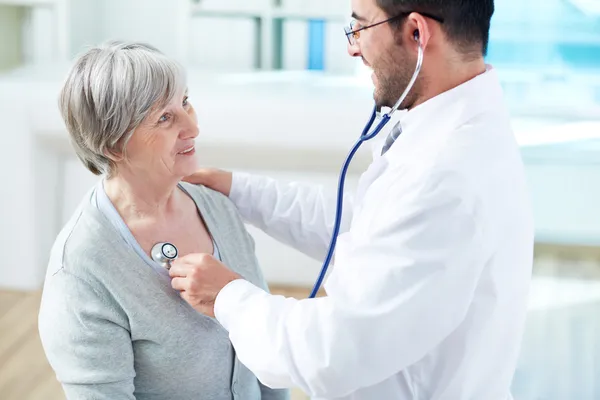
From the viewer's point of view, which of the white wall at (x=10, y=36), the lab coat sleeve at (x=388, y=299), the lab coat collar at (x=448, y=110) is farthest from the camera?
the white wall at (x=10, y=36)

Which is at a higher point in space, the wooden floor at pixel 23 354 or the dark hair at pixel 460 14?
the dark hair at pixel 460 14

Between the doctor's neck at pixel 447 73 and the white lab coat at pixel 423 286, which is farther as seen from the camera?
the doctor's neck at pixel 447 73

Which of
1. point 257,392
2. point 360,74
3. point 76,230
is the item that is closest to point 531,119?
point 360,74

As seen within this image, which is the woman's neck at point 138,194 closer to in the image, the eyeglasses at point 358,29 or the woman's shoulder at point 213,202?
the woman's shoulder at point 213,202

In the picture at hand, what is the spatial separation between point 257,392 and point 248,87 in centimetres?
191

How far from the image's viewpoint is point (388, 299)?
130 centimetres

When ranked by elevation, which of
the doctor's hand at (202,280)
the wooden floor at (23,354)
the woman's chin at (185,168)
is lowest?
the wooden floor at (23,354)

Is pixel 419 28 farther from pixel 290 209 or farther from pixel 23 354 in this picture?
pixel 23 354

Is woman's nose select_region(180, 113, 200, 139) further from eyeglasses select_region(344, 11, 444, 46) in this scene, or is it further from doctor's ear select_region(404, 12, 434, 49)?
doctor's ear select_region(404, 12, 434, 49)

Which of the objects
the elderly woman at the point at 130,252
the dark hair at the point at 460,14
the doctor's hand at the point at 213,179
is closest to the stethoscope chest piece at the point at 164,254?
the elderly woman at the point at 130,252

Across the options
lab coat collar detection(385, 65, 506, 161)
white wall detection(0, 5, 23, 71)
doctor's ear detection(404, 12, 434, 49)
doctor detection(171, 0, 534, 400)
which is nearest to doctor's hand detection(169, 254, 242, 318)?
doctor detection(171, 0, 534, 400)

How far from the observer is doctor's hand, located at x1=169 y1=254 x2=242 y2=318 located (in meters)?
1.52

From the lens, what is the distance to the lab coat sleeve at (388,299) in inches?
50.9

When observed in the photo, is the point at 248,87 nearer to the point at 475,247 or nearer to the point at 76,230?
the point at 76,230
